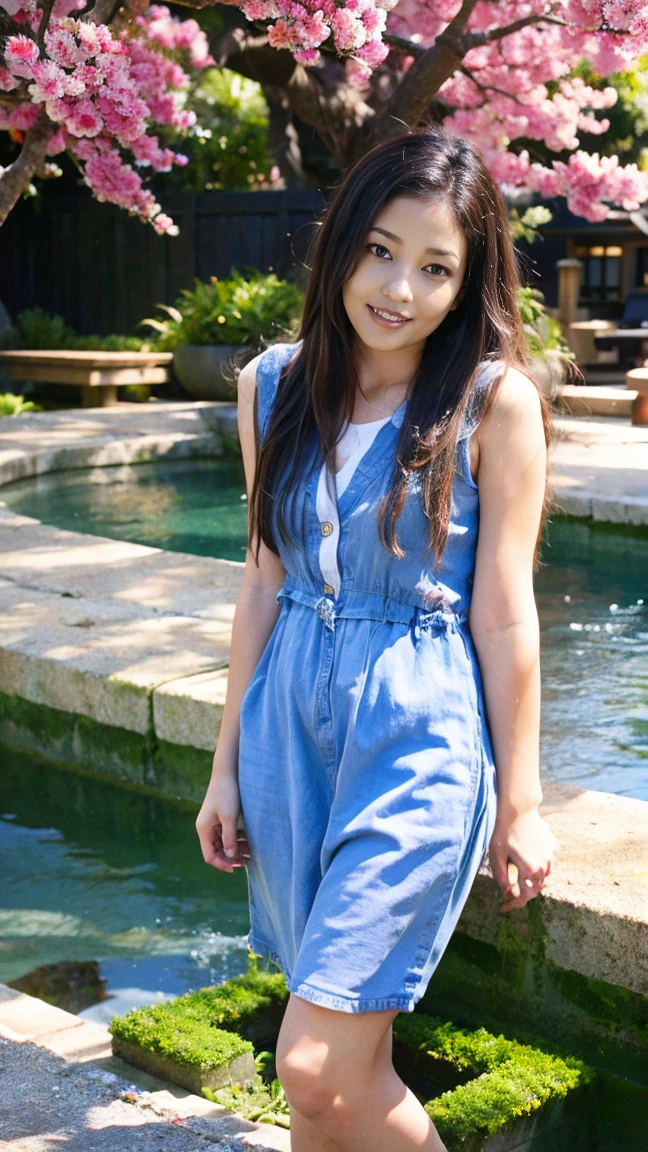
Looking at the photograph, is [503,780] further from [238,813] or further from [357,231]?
[357,231]

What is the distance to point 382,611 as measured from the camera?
79.6 inches

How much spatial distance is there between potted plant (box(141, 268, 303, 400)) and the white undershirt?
1055cm

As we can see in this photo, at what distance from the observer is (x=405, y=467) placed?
6.64 ft

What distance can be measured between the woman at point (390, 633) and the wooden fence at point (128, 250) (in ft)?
39.9

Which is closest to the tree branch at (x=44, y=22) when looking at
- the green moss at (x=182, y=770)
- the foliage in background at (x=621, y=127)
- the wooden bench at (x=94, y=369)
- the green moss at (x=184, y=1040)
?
the green moss at (x=182, y=770)

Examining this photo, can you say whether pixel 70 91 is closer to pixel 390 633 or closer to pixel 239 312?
pixel 390 633

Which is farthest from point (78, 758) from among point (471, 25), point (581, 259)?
point (581, 259)

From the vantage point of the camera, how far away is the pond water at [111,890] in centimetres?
320

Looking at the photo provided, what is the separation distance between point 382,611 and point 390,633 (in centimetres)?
4

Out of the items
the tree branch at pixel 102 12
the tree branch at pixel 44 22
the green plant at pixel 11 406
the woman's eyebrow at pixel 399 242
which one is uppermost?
the tree branch at pixel 102 12

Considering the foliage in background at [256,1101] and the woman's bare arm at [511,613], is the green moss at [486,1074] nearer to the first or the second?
the foliage in background at [256,1101]

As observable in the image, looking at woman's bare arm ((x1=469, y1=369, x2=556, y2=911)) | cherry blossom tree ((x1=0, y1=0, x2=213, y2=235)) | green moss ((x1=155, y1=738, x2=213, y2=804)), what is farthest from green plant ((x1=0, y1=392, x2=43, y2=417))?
woman's bare arm ((x1=469, y1=369, x2=556, y2=911))

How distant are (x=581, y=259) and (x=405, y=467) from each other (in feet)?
60.1

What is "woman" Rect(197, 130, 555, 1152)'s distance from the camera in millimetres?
1863
